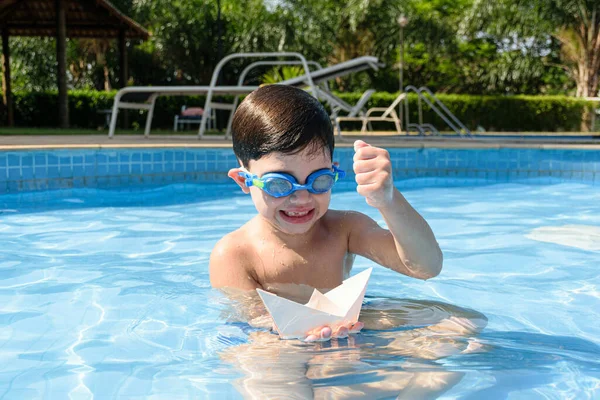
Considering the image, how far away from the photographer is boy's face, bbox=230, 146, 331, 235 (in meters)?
2.16

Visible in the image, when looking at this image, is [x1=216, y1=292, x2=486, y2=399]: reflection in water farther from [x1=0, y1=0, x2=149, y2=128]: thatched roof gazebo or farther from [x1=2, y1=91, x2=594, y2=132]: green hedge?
[x1=2, y1=91, x2=594, y2=132]: green hedge

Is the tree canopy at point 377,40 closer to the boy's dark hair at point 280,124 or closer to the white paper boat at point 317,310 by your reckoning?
the boy's dark hair at point 280,124

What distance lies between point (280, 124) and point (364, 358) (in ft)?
2.43

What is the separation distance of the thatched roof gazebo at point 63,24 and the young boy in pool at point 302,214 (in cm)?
1339

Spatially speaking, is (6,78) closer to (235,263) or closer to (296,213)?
(235,263)

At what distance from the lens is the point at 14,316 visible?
310cm

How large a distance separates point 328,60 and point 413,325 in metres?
27.1

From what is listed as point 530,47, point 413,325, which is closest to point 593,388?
point 413,325

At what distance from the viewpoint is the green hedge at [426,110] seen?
62.8ft

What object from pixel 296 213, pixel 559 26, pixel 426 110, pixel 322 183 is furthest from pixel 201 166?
pixel 559 26

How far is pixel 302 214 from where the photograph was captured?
7.32 feet

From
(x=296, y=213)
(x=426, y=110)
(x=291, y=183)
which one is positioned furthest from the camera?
(x=426, y=110)

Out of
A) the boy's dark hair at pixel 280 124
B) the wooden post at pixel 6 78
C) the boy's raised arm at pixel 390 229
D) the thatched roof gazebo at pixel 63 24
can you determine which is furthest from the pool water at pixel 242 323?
the wooden post at pixel 6 78

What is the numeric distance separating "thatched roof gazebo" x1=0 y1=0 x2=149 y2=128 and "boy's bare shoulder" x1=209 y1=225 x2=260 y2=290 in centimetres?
1333
